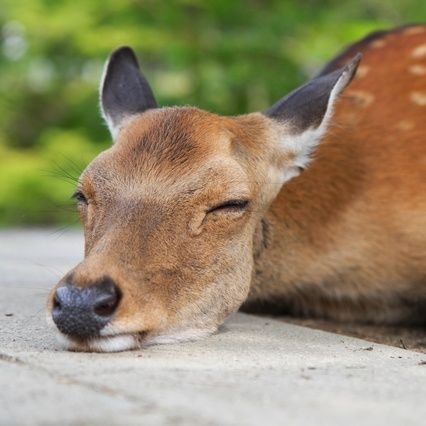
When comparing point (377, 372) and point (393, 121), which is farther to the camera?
point (393, 121)

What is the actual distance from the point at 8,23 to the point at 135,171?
1397cm

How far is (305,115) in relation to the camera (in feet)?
18.6

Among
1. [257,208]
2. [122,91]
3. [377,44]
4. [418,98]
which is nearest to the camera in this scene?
[257,208]

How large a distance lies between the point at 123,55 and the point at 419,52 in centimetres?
181

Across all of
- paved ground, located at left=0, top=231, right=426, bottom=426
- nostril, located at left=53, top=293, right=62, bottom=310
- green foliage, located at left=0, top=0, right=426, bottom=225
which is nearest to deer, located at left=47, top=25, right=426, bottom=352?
nostril, located at left=53, top=293, right=62, bottom=310

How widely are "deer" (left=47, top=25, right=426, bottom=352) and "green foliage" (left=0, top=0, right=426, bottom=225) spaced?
6.56m

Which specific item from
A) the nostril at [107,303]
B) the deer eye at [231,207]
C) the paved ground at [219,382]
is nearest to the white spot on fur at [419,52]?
the deer eye at [231,207]

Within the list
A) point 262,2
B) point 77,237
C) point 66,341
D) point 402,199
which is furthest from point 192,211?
→ point 262,2

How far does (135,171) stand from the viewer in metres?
4.81

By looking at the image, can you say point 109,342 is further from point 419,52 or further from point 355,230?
point 419,52

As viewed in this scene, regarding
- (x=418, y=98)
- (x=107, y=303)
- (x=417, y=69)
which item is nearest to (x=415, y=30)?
(x=417, y=69)

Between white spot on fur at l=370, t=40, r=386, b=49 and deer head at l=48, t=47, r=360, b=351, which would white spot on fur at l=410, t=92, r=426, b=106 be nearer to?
white spot on fur at l=370, t=40, r=386, b=49

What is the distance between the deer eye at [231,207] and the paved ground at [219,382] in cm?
56

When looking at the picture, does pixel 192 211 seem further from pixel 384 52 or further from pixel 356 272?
pixel 384 52
